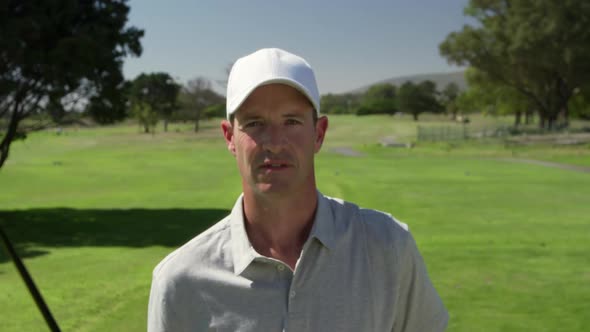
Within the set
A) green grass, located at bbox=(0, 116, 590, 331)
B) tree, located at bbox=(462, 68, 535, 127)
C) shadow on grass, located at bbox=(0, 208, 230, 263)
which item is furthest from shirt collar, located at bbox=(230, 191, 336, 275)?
tree, located at bbox=(462, 68, 535, 127)

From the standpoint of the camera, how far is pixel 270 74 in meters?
1.84

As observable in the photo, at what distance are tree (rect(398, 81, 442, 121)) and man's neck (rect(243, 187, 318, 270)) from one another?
15492cm

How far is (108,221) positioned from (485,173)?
18.3m

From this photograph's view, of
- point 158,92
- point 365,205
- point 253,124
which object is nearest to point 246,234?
point 253,124

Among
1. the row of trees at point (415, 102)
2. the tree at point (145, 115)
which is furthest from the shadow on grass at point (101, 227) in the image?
the row of trees at point (415, 102)

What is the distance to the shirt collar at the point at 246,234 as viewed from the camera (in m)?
1.86

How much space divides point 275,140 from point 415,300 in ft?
2.14

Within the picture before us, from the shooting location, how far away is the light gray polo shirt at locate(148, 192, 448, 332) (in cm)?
185

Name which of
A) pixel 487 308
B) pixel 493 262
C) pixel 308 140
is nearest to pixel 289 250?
pixel 308 140

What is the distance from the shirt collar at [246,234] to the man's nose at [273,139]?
23 centimetres

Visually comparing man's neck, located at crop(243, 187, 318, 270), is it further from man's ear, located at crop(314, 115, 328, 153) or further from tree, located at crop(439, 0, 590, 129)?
tree, located at crop(439, 0, 590, 129)

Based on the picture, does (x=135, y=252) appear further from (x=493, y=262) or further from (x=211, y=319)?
(x=211, y=319)

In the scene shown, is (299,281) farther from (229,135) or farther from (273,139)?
(229,135)

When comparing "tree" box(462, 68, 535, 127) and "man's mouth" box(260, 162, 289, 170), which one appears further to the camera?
"tree" box(462, 68, 535, 127)
